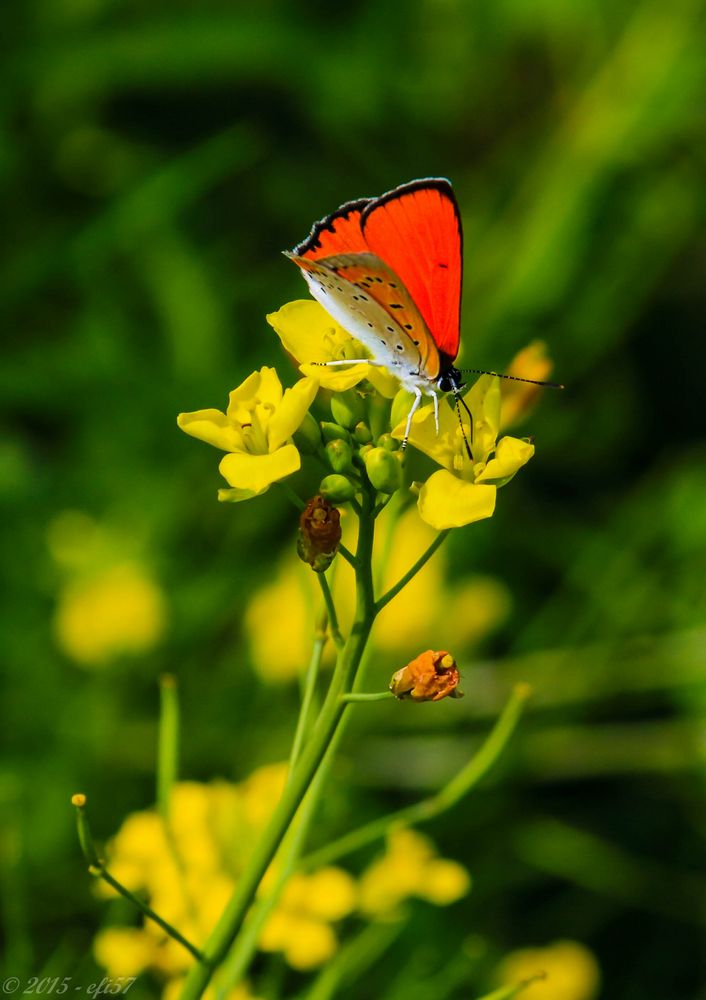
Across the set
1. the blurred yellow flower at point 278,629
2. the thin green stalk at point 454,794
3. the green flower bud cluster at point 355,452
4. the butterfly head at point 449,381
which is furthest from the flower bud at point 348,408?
the blurred yellow flower at point 278,629

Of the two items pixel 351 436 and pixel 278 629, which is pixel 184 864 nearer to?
pixel 351 436

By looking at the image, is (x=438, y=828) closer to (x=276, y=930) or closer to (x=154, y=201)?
(x=276, y=930)

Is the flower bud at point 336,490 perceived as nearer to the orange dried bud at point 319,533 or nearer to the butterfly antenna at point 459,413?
the orange dried bud at point 319,533

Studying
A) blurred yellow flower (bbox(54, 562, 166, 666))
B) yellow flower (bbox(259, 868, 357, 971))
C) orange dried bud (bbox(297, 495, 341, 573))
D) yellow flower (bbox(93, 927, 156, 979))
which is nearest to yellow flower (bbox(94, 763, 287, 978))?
yellow flower (bbox(93, 927, 156, 979))

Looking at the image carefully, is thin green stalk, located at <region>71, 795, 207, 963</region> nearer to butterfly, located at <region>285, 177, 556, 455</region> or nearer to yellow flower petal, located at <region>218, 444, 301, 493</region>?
yellow flower petal, located at <region>218, 444, 301, 493</region>

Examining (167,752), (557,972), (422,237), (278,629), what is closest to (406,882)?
(167,752)

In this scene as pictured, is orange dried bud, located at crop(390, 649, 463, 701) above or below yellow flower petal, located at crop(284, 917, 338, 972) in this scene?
above
